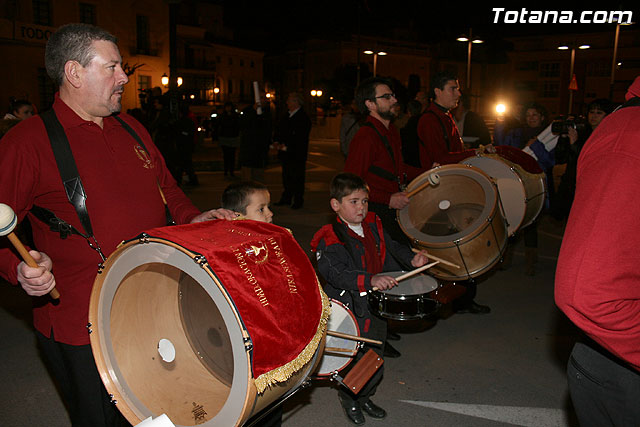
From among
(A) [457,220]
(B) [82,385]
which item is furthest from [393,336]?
(B) [82,385]

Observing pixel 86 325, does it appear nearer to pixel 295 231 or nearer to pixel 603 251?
pixel 603 251

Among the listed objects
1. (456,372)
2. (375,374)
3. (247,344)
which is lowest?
(456,372)

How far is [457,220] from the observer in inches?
164

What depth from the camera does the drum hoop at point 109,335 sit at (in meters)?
1.58

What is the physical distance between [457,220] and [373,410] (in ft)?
5.45

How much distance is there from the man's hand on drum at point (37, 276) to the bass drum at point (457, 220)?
2.51m

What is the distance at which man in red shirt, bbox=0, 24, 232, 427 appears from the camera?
78.8 inches

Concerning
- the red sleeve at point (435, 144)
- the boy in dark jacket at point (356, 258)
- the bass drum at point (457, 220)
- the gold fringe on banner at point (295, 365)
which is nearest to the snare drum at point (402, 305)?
the boy in dark jacket at point (356, 258)

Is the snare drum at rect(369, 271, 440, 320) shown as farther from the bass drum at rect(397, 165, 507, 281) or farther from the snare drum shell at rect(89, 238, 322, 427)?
the snare drum shell at rect(89, 238, 322, 427)

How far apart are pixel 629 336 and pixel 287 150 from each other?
851 cm

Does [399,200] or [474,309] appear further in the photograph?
[474,309]

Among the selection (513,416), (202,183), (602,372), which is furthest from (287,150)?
(602,372)

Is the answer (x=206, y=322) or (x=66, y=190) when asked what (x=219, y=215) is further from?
(x=66, y=190)

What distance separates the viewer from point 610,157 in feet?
4.37
